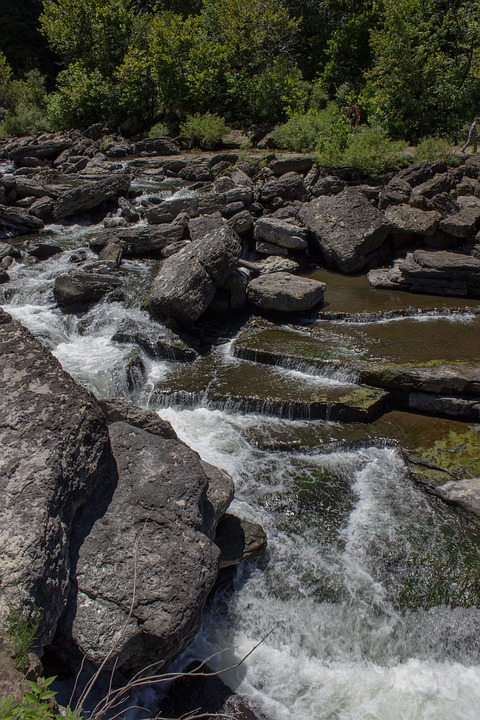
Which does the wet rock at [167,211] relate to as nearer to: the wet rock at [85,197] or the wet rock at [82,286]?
the wet rock at [85,197]

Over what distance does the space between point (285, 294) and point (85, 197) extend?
790cm

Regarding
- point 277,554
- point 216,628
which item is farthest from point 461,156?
point 216,628

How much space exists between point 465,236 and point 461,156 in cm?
500

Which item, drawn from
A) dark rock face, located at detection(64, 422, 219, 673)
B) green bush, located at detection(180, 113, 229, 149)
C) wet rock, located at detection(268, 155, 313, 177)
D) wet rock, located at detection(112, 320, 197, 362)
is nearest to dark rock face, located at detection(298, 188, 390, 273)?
wet rock, located at detection(268, 155, 313, 177)

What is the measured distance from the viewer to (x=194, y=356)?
919 centimetres

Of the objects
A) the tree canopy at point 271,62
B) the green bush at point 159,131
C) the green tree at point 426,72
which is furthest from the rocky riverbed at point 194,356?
the tree canopy at point 271,62

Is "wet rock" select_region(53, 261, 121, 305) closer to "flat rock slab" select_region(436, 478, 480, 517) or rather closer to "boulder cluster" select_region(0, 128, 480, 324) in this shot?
"boulder cluster" select_region(0, 128, 480, 324)

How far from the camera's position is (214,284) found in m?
9.84

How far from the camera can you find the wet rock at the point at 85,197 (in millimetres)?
14734

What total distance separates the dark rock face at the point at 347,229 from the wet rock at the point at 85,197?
6139mm

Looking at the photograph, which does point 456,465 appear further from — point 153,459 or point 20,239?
point 20,239

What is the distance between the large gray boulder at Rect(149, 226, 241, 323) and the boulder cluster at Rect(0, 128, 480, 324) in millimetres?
22

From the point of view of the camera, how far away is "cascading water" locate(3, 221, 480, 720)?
4715mm

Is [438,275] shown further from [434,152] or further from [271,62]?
[271,62]
